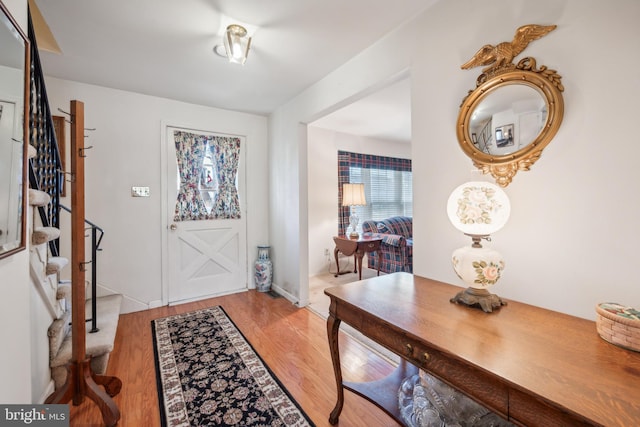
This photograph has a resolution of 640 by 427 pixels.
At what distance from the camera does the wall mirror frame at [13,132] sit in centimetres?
93

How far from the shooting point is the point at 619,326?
81 centimetres

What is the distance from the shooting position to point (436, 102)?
1.57m

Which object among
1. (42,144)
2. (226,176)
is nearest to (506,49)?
(42,144)

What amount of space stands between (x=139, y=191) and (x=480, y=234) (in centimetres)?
322

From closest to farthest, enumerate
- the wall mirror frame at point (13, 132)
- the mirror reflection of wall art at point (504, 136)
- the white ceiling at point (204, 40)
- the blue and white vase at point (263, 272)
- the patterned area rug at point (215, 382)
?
the wall mirror frame at point (13, 132) → the mirror reflection of wall art at point (504, 136) → the patterned area rug at point (215, 382) → the white ceiling at point (204, 40) → the blue and white vase at point (263, 272)

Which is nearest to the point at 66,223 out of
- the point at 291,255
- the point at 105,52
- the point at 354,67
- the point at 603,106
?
the point at 105,52

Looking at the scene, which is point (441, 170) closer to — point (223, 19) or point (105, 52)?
point (223, 19)

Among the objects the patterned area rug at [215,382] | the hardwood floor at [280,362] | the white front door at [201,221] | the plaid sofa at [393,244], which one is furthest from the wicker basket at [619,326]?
the white front door at [201,221]

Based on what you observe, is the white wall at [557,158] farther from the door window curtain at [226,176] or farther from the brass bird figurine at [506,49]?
the door window curtain at [226,176]

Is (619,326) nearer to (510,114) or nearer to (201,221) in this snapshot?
(510,114)

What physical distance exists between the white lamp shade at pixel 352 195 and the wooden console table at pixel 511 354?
2.99m

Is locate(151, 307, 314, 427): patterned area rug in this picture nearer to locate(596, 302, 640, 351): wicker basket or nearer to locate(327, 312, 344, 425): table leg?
locate(327, 312, 344, 425): table leg

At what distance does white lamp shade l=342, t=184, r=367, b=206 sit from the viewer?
431 cm

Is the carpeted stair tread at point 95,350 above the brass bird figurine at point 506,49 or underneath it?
underneath
